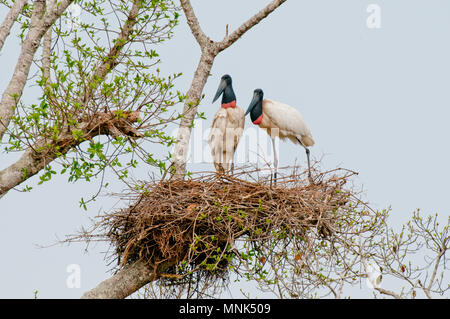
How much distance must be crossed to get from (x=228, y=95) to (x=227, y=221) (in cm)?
329

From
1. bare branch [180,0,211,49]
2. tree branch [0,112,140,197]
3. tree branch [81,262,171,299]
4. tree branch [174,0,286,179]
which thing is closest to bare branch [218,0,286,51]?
tree branch [174,0,286,179]

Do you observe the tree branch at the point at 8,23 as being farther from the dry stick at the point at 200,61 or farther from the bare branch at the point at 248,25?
the bare branch at the point at 248,25

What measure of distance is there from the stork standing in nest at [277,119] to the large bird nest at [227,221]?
2.31 meters

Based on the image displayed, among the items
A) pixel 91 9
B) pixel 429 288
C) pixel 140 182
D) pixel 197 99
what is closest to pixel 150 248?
pixel 140 182

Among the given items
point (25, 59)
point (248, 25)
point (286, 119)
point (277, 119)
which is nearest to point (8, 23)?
point (25, 59)

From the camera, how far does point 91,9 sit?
920 centimetres

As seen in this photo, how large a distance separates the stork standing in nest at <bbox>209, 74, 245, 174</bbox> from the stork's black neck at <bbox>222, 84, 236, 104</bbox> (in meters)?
0.04

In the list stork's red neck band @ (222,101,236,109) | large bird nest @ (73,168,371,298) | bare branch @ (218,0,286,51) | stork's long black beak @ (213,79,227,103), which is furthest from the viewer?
stork's long black beak @ (213,79,227,103)

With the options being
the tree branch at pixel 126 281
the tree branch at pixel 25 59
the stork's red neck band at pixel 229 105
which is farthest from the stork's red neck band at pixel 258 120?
the tree branch at pixel 25 59

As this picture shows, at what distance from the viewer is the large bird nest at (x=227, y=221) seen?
6992 mm

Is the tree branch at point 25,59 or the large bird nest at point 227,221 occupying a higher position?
the tree branch at point 25,59

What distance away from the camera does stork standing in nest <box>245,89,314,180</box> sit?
9.93 m

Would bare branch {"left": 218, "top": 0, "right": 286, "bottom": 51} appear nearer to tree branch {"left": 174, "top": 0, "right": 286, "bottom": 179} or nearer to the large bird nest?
tree branch {"left": 174, "top": 0, "right": 286, "bottom": 179}

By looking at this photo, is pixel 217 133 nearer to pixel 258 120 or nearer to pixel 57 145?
pixel 258 120
